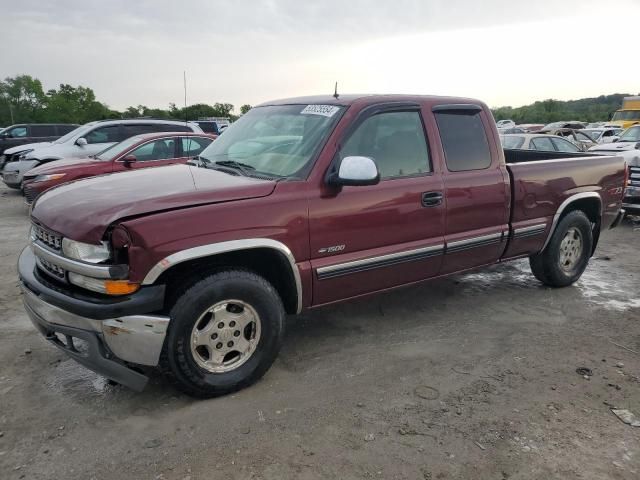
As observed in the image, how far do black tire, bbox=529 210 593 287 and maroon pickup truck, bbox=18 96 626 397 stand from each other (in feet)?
1.61

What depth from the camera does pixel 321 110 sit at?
154 inches

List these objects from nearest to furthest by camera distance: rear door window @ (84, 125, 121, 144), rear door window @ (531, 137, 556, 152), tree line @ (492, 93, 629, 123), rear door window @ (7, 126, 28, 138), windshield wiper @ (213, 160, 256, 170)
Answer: windshield wiper @ (213, 160, 256, 170), rear door window @ (531, 137, 556, 152), rear door window @ (84, 125, 121, 144), rear door window @ (7, 126, 28, 138), tree line @ (492, 93, 629, 123)

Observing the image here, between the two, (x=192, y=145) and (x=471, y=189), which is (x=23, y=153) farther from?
(x=471, y=189)

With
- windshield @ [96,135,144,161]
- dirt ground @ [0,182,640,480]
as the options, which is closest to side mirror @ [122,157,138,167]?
windshield @ [96,135,144,161]

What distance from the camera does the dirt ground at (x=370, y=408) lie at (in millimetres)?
2668

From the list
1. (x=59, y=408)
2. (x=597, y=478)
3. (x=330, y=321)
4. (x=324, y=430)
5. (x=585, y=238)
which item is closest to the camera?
(x=597, y=478)

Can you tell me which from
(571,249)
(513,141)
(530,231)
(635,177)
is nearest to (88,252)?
(530,231)

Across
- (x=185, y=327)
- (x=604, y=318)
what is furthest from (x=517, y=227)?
(x=185, y=327)

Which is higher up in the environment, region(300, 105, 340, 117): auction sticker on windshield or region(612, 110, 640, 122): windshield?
region(300, 105, 340, 117): auction sticker on windshield

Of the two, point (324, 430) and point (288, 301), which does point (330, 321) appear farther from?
point (324, 430)

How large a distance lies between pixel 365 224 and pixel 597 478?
200 cm

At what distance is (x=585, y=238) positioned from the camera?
18.1ft

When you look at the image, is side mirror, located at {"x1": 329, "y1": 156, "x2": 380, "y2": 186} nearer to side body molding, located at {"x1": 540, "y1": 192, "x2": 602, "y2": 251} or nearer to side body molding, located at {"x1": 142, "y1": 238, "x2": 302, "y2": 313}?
side body molding, located at {"x1": 142, "y1": 238, "x2": 302, "y2": 313}

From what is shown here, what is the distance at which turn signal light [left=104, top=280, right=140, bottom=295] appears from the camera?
2.84 m
